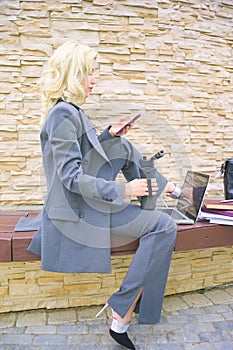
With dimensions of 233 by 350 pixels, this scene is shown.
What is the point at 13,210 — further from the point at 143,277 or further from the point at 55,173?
the point at 143,277

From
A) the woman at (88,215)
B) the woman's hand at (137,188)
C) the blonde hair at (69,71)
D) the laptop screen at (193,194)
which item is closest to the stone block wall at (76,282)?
the laptop screen at (193,194)

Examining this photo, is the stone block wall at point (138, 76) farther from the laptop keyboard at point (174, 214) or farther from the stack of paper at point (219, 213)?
the stack of paper at point (219, 213)

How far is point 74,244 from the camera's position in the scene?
1854mm

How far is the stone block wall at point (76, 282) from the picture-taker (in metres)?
2.54

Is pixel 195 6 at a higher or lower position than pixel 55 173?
higher

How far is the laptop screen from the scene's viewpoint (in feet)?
7.00

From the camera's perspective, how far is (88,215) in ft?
6.10

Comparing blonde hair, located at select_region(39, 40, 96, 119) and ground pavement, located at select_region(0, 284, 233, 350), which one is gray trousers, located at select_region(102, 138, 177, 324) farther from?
blonde hair, located at select_region(39, 40, 96, 119)

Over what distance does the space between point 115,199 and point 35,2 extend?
164cm

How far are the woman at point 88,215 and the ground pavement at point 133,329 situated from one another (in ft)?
1.27

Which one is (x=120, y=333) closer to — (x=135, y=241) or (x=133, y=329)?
(x=133, y=329)

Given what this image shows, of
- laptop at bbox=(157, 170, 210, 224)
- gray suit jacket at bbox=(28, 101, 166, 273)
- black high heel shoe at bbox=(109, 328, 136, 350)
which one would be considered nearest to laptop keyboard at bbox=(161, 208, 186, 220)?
laptop at bbox=(157, 170, 210, 224)

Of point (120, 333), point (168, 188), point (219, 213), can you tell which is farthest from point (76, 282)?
point (219, 213)

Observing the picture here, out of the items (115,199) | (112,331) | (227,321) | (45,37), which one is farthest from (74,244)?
(45,37)
